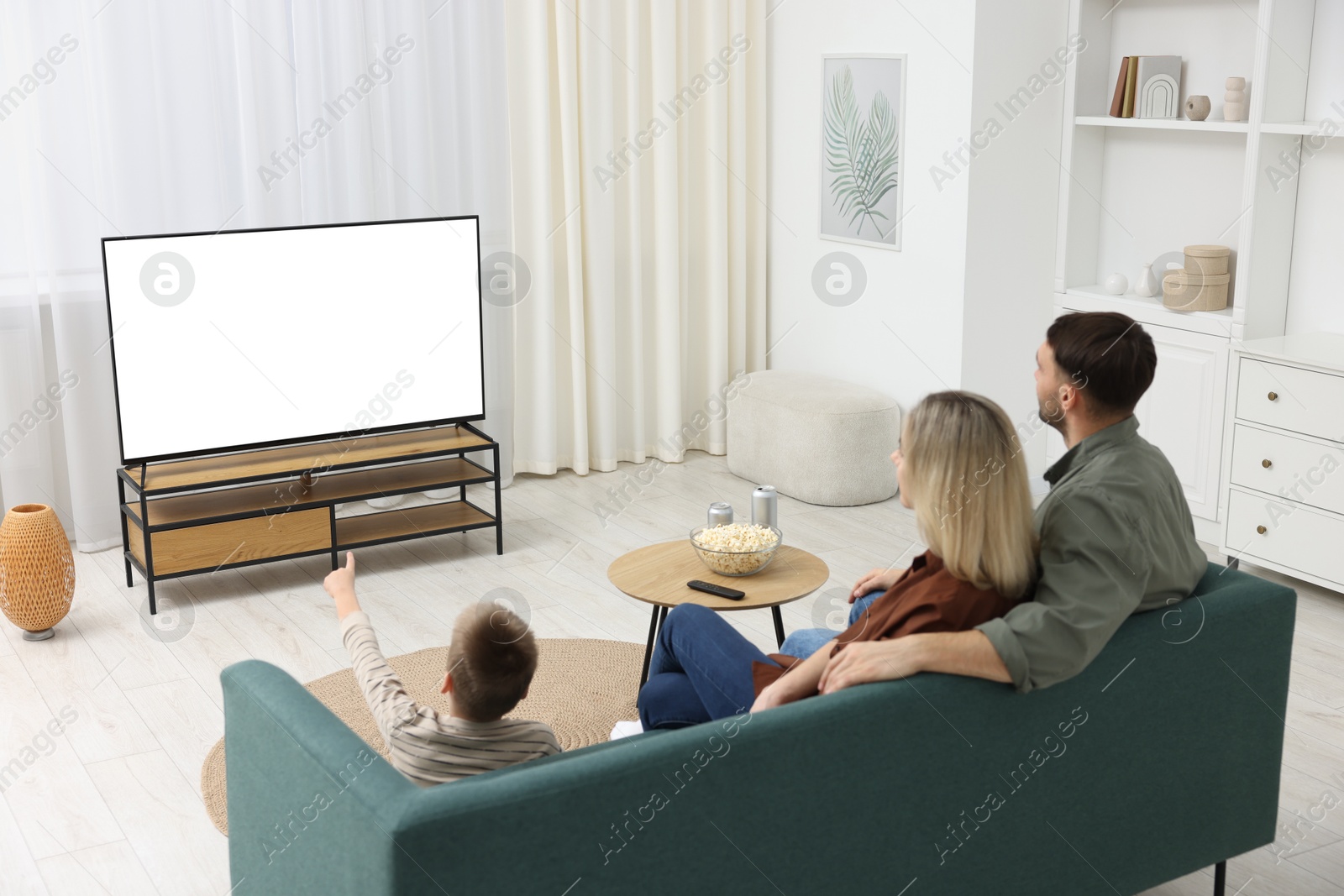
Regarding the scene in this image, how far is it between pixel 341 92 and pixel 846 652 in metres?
3.69

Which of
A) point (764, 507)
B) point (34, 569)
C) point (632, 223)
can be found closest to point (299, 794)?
point (764, 507)

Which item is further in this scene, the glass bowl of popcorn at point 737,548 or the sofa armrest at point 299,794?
the glass bowl of popcorn at point 737,548

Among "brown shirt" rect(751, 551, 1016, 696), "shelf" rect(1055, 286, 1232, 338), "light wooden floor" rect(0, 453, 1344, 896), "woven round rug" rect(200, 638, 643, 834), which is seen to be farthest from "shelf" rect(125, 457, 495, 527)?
"brown shirt" rect(751, 551, 1016, 696)

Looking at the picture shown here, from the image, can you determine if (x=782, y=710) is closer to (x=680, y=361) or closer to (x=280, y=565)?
(x=280, y=565)

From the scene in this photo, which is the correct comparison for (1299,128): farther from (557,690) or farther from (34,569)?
(34,569)

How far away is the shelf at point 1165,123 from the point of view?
14.5ft

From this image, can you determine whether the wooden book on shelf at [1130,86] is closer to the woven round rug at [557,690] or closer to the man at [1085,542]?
the woven round rug at [557,690]

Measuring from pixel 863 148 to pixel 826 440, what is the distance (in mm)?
1220

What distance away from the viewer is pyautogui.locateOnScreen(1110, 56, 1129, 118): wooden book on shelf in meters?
4.84

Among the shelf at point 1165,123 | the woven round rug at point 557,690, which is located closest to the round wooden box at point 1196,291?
the shelf at point 1165,123

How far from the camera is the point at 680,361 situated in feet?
19.3

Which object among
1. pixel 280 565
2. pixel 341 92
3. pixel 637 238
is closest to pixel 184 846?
pixel 280 565

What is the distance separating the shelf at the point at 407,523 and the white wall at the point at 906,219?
70.9 inches

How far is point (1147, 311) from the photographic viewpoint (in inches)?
189
